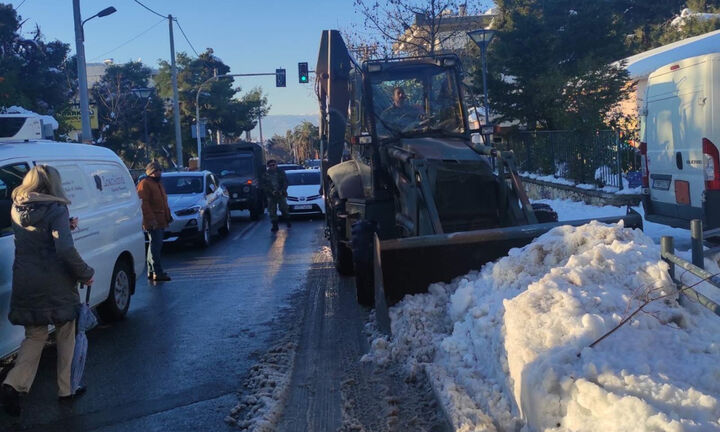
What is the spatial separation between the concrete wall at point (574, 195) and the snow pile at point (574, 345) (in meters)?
8.93

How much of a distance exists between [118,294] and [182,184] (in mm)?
8461

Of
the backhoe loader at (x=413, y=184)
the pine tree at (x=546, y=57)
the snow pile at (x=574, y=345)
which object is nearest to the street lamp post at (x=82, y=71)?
the backhoe loader at (x=413, y=184)

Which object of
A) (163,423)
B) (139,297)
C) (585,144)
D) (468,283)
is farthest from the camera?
(585,144)

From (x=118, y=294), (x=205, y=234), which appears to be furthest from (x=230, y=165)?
(x=118, y=294)

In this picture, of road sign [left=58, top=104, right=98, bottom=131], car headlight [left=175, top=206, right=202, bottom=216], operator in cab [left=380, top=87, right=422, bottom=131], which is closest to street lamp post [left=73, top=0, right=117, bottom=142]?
road sign [left=58, top=104, right=98, bottom=131]

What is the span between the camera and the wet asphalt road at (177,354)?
505cm

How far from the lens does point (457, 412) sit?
4371 millimetres

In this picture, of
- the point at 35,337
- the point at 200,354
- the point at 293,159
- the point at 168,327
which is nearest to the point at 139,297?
the point at 168,327

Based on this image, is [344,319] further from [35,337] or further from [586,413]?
Answer: [586,413]

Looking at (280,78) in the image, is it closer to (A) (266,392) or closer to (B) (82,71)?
(B) (82,71)

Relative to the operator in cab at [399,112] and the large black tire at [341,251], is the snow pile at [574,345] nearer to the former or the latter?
the operator in cab at [399,112]

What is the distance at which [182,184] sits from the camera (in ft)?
53.3

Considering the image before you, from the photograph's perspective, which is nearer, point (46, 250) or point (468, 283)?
point (46, 250)

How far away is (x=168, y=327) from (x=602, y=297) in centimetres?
516
